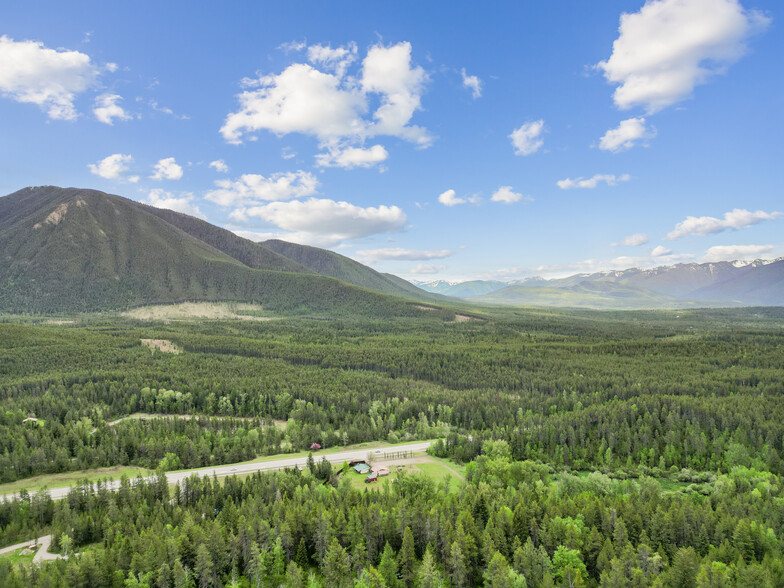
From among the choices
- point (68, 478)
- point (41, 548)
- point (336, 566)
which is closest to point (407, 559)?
point (336, 566)

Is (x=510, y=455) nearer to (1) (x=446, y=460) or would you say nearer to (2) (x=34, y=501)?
(1) (x=446, y=460)

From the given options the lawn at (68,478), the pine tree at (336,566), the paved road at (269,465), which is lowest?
the lawn at (68,478)

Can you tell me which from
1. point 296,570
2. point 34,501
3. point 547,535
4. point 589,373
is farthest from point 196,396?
point 589,373

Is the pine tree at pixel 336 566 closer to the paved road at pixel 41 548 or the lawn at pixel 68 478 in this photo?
the paved road at pixel 41 548

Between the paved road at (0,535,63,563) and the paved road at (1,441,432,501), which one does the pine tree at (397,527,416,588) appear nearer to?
the paved road at (1,441,432,501)

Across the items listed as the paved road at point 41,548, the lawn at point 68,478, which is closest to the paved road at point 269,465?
the lawn at point 68,478

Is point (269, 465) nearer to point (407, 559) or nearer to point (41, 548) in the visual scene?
point (41, 548)

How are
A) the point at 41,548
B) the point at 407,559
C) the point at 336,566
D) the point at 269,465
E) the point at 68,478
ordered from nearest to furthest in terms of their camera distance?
1. the point at 336,566
2. the point at 407,559
3. the point at 41,548
4. the point at 68,478
5. the point at 269,465

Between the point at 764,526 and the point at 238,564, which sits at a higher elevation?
the point at 764,526
